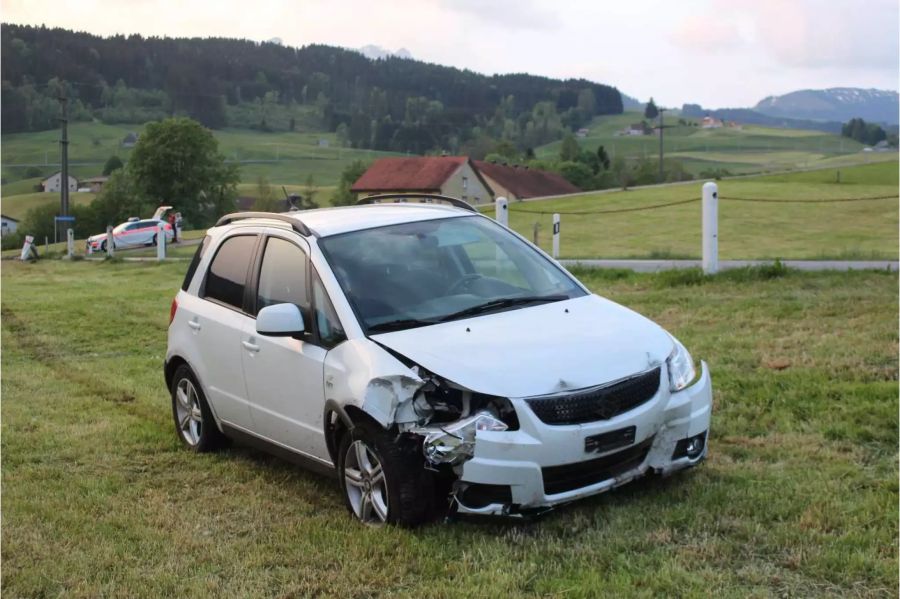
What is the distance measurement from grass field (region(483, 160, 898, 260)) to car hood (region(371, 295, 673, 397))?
15107 millimetres

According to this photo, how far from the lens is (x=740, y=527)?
4.62m

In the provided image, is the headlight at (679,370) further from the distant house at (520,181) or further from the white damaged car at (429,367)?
the distant house at (520,181)

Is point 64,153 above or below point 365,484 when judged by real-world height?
above

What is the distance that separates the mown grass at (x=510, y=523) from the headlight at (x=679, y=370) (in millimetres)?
557

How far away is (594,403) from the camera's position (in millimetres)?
4637

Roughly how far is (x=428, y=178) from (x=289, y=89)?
349 ft

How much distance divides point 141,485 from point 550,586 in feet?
9.95

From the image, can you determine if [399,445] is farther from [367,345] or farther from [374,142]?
[374,142]

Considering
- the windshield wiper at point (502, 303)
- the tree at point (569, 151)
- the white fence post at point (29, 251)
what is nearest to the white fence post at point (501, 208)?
the windshield wiper at point (502, 303)

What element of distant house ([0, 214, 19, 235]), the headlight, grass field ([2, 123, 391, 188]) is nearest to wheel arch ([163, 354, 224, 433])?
the headlight

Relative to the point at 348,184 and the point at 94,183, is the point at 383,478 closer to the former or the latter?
the point at 94,183

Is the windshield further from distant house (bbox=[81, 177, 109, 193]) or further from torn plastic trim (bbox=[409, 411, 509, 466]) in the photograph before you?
distant house (bbox=[81, 177, 109, 193])

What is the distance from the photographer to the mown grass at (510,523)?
4211 mm

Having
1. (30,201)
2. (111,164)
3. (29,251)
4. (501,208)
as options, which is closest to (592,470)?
(501,208)
